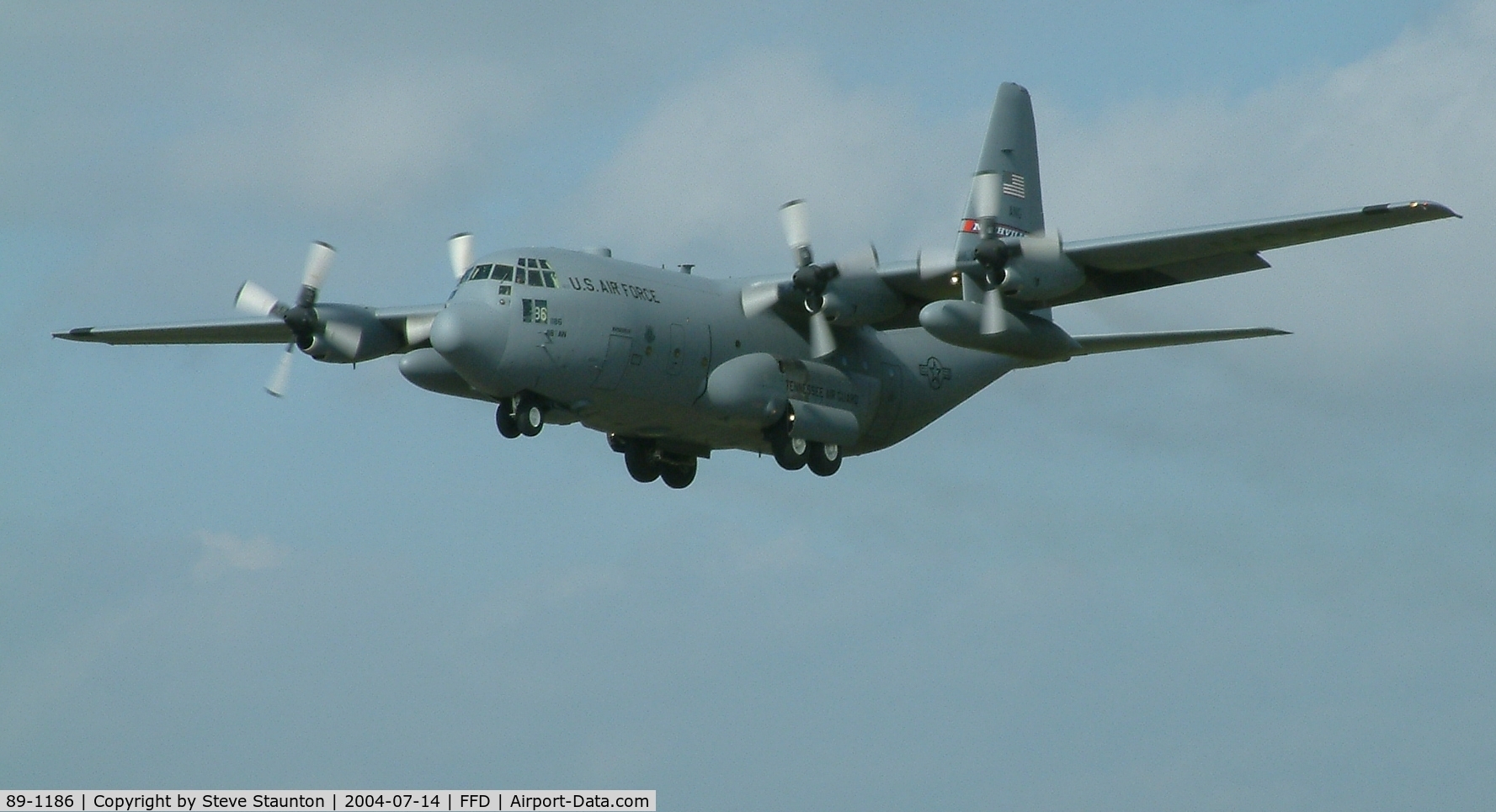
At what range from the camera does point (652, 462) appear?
29.8 metres

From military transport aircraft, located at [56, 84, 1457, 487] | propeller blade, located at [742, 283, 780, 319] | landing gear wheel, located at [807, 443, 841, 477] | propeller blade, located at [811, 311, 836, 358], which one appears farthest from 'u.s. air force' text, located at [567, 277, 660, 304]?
landing gear wheel, located at [807, 443, 841, 477]

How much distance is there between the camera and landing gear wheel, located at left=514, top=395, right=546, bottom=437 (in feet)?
85.5

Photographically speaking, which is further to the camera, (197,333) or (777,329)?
(197,333)

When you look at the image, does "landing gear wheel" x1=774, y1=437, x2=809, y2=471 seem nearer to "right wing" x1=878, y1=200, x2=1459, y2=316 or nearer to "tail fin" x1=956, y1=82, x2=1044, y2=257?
"right wing" x1=878, y1=200, x2=1459, y2=316

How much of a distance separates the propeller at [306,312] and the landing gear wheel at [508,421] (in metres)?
4.12

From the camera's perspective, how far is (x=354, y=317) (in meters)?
29.2

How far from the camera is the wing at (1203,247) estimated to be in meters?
23.7

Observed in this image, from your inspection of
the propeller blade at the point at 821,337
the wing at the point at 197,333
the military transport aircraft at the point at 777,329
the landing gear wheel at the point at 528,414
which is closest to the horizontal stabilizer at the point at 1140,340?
the military transport aircraft at the point at 777,329

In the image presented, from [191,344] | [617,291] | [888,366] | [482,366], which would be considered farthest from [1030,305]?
[191,344]

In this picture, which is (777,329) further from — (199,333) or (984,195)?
(199,333)

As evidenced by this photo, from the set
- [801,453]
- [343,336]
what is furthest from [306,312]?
[801,453]

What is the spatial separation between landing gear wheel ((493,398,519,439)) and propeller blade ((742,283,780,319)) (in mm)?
4278

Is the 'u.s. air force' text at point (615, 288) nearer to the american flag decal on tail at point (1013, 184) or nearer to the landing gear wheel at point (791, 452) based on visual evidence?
the landing gear wheel at point (791, 452)

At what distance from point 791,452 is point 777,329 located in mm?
1942
